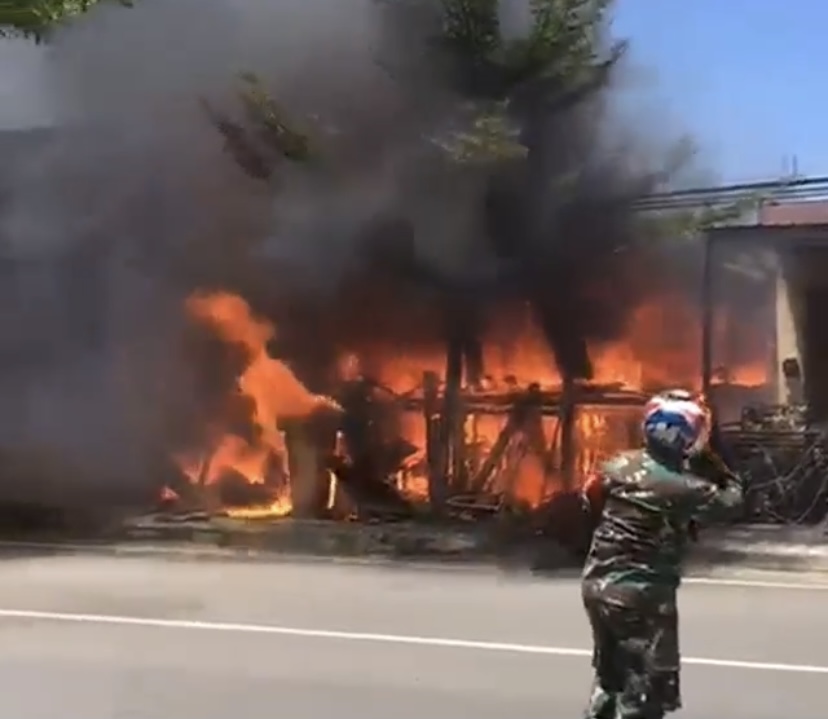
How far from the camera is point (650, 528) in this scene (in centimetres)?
482

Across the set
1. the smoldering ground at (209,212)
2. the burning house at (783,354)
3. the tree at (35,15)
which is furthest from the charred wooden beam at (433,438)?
the tree at (35,15)

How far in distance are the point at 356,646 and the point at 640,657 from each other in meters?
2.90

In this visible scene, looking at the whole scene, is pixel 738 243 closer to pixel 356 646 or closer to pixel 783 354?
pixel 783 354

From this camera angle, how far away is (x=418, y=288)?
15359mm

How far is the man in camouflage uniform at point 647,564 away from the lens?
15.7 ft

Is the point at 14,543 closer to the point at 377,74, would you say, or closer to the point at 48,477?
the point at 48,477

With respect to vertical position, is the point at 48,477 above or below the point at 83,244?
below

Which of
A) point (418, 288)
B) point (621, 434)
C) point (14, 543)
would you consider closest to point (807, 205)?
point (621, 434)

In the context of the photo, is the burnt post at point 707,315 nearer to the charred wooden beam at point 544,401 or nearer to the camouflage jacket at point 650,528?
the charred wooden beam at point 544,401

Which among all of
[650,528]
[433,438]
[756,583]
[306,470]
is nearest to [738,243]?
[433,438]

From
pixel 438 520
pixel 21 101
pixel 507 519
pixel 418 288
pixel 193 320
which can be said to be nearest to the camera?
pixel 507 519

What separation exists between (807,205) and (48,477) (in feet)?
29.7

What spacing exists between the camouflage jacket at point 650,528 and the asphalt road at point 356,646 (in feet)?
4.02

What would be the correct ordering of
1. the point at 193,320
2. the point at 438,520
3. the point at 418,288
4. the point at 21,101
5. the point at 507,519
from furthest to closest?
the point at 21,101, the point at 193,320, the point at 418,288, the point at 438,520, the point at 507,519
